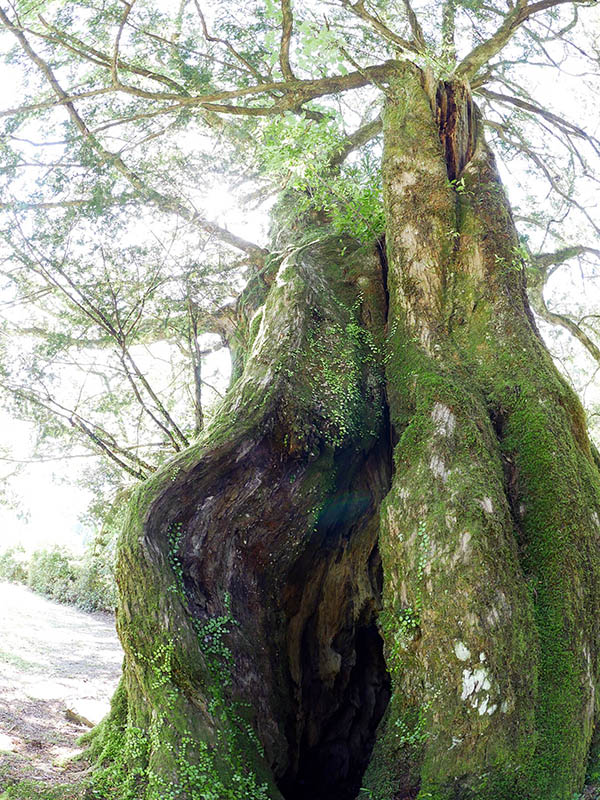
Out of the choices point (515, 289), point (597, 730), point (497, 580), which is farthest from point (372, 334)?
point (597, 730)

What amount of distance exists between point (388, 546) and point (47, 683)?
5.74 meters

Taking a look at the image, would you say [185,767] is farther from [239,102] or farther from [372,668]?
[239,102]

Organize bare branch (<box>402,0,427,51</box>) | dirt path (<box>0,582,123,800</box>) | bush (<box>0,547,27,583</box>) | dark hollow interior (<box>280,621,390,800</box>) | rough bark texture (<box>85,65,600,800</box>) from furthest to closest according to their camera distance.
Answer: bush (<box>0,547,27,583</box>) → bare branch (<box>402,0,427,51</box>) → dark hollow interior (<box>280,621,390,800</box>) → dirt path (<box>0,582,123,800</box>) → rough bark texture (<box>85,65,600,800</box>)

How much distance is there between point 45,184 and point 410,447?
511 centimetres

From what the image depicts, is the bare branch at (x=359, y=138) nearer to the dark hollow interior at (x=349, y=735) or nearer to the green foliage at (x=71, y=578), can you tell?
the dark hollow interior at (x=349, y=735)

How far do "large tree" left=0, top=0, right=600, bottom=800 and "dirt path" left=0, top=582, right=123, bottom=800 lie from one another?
22.0 inches

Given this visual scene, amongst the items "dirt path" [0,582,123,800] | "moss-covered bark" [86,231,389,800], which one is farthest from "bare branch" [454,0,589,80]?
"dirt path" [0,582,123,800]

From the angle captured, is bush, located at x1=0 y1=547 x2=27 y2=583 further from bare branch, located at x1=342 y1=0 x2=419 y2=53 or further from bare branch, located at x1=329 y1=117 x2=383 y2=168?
bare branch, located at x1=342 y1=0 x2=419 y2=53

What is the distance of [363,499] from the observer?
468cm

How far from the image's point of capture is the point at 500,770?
9.36 ft

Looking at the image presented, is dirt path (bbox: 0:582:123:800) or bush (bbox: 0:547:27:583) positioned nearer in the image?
dirt path (bbox: 0:582:123:800)

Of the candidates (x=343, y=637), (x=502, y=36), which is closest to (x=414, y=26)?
(x=502, y=36)

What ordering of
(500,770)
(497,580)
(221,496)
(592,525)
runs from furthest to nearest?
(221,496) < (592,525) < (497,580) < (500,770)

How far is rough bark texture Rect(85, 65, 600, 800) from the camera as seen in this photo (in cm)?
307
